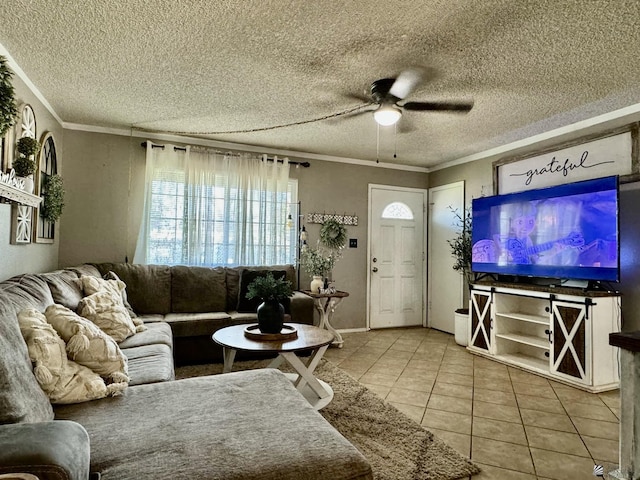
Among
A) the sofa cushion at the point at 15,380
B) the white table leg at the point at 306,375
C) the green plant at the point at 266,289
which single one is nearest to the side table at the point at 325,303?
the white table leg at the point at 306,375

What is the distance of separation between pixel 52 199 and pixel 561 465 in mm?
4271

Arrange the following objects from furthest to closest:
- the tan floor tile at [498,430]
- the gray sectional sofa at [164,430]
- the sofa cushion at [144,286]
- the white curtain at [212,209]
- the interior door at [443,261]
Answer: the interior door at [443,261] < the white curtain at [212,209] < the sofa cushion at [144,286] < the tan floor tile at [498,430] < the gray sectional sofa at [164,430]

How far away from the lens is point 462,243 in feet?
15.5

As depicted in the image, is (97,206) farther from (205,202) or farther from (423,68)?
(423,68)

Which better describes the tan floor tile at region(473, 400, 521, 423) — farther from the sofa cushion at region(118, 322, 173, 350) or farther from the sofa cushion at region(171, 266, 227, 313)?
the sofa cushion at region(171, 266, 227, 313)

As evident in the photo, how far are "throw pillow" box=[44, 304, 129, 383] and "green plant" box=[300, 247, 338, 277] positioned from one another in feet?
9.69

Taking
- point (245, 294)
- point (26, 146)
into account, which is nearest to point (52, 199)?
point (26, 146)

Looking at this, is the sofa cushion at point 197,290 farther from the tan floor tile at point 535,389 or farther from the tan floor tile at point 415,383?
the tan floor tile at point 535,389

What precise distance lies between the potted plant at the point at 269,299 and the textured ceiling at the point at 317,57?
1.56 metres

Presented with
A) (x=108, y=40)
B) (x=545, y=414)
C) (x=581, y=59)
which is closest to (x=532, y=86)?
(x=581, y=59)

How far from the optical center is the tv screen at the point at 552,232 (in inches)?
122

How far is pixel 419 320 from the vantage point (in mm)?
5641

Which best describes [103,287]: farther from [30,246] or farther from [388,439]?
[388,439]

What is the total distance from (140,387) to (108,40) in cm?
208
